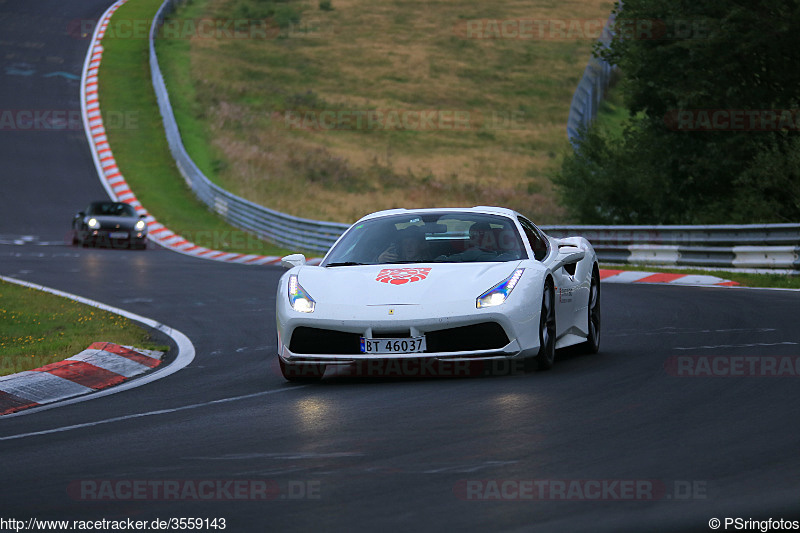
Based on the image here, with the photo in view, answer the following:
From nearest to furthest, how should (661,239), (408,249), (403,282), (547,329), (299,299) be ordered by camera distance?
1. (403,282)
2. (299,299)
3. (547,329)
4. (408,249)
5. (661,239)

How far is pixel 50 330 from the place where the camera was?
46.4ft

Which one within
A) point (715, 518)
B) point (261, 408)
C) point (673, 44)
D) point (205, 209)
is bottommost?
point (205, 209)

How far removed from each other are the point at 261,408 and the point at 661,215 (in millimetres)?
21837

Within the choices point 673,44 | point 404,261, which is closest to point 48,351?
point 404,261

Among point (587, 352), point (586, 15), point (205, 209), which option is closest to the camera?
point (587, 352)

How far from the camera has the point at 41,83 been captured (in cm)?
5447

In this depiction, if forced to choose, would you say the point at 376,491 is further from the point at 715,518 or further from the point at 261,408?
the point at 261,408

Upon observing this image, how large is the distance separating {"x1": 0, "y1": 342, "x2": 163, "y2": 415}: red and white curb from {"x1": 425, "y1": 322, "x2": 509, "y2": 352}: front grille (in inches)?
112

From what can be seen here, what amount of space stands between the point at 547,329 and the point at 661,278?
38.2 ft

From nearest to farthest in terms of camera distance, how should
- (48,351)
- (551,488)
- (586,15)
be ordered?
(551,488), (48,351), (586,15)

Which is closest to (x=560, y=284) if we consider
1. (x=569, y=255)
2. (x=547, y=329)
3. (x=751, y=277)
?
(x=569, y=255)

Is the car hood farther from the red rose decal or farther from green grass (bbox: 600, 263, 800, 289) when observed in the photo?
green grass (bbox: 600, 263, 800, 289)

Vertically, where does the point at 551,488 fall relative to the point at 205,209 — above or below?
above

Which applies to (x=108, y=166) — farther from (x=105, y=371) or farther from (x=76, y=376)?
(x=76, y=376)
